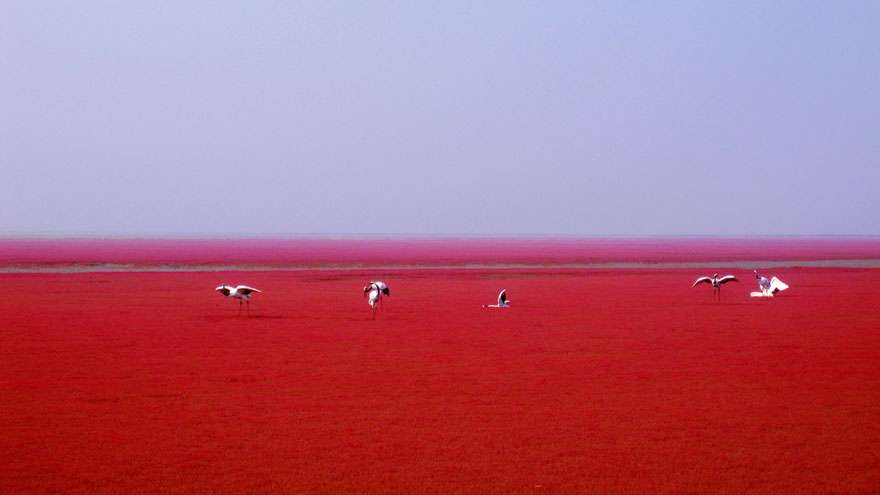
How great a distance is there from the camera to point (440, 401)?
1009 centimetres

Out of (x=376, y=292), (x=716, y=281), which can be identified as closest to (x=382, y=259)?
(x=716, y=281)

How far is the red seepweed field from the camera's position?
7293 millimetres

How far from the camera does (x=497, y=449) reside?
798 cm

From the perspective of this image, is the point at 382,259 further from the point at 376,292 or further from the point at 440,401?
the point at 440,401

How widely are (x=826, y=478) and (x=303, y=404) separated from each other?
5183 mm

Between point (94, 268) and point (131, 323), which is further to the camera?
point (94, 268)

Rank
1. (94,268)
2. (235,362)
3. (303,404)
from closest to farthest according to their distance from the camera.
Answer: (303,404), (235,362), (94,268)

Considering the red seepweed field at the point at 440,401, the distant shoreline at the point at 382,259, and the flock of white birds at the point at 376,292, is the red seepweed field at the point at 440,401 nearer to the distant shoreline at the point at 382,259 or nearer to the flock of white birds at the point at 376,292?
the flock of white birds at the point at 376,292

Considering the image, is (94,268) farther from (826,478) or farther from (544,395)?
(826,478)

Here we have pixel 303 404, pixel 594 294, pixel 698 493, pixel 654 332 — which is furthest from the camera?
pixel 594 294

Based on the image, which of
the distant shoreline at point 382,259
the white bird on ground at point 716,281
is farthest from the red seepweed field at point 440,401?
the distant shoreline at point 382,259

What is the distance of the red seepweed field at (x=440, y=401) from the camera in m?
7.29

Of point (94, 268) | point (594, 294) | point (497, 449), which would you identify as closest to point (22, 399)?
point (497, 449)

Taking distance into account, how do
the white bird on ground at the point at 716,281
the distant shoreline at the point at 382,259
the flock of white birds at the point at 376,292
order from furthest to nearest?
the distant shoreline at the point at 382,259 < the white bird on ground at the point at 716,281 < the flock of white birds at the point at 376,292
